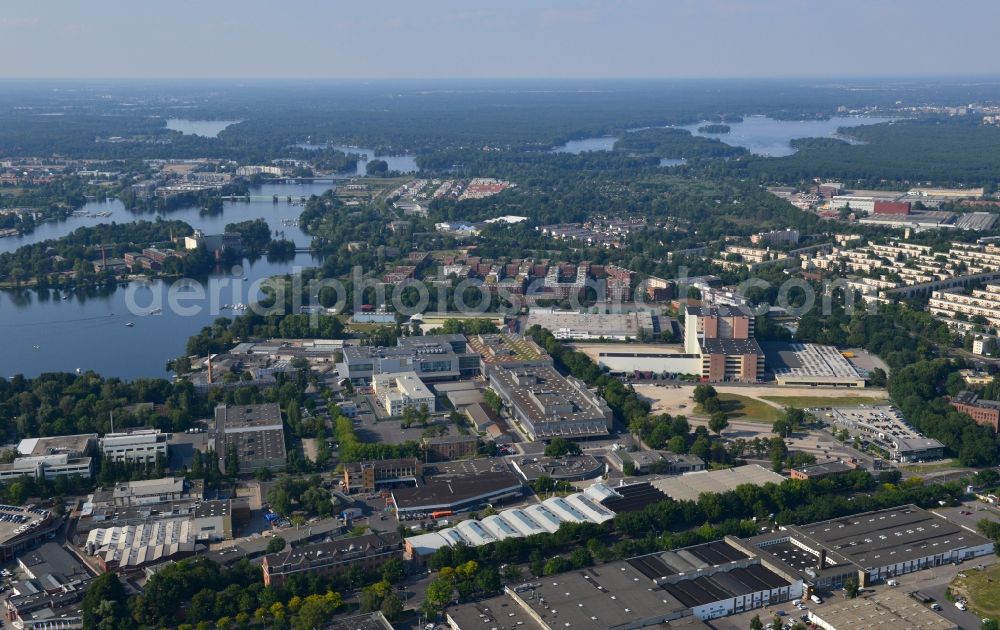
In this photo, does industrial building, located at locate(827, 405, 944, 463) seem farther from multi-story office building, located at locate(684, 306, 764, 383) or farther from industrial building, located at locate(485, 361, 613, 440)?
industrial building, located at locate(485, 361, 613, 440)

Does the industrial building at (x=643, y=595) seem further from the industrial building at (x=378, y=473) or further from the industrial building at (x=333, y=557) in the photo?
the industrial building at (x=378, y=473)

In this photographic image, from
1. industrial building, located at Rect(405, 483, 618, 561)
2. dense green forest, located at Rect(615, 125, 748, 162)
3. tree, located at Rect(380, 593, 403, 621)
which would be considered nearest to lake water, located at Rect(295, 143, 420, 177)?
dense green forest, located at Rect(615, 125, 748, 162)

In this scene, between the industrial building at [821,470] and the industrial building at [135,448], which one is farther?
the industrial building at [135,448]

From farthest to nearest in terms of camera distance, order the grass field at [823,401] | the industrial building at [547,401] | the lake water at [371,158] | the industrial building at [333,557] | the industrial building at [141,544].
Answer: the lake water at [371,158] → the grass field at [823,401] → the industrial building at [547,401] → the industrial building at [141,544] → the industrial building at [333,557]

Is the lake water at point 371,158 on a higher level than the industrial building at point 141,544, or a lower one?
lower

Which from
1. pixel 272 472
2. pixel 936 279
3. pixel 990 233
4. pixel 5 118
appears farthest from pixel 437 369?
pixel 5 118

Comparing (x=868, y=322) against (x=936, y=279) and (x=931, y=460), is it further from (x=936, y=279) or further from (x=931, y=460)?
(x=931, y=460)

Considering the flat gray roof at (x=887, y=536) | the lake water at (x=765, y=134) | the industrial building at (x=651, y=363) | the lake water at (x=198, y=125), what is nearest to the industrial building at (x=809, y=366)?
the industrial building at (x=651, y=363)
